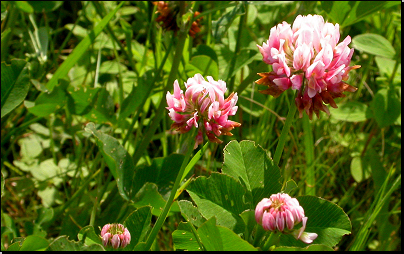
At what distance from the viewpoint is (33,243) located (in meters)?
1.24

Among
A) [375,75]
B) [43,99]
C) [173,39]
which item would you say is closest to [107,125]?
[43,99]

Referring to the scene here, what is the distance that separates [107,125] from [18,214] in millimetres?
514

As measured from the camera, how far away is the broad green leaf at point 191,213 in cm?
103

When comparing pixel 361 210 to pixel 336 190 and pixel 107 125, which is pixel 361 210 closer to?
pixel 336 190

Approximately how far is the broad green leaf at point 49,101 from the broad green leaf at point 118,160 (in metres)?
0.41

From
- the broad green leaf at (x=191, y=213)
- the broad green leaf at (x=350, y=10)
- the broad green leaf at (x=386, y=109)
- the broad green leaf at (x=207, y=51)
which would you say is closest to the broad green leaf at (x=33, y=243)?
the broad green leaf at (x=191, y=213)

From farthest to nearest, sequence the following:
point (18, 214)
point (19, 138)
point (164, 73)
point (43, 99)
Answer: point (19, 138)
point (164, 73)
point (18, 214)
point (43, 99)

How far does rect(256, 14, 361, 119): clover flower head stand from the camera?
940 millimetres

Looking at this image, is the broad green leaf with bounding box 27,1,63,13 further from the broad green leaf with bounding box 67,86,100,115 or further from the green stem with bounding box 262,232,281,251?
the green stem with bounding box 262,232,281,251

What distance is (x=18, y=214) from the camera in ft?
6.53

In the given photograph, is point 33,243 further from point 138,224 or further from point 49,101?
point 49,101

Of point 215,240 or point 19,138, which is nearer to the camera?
point 215,240

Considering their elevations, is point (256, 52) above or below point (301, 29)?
below

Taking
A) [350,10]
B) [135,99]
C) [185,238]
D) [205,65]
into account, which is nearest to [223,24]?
[205,65]
